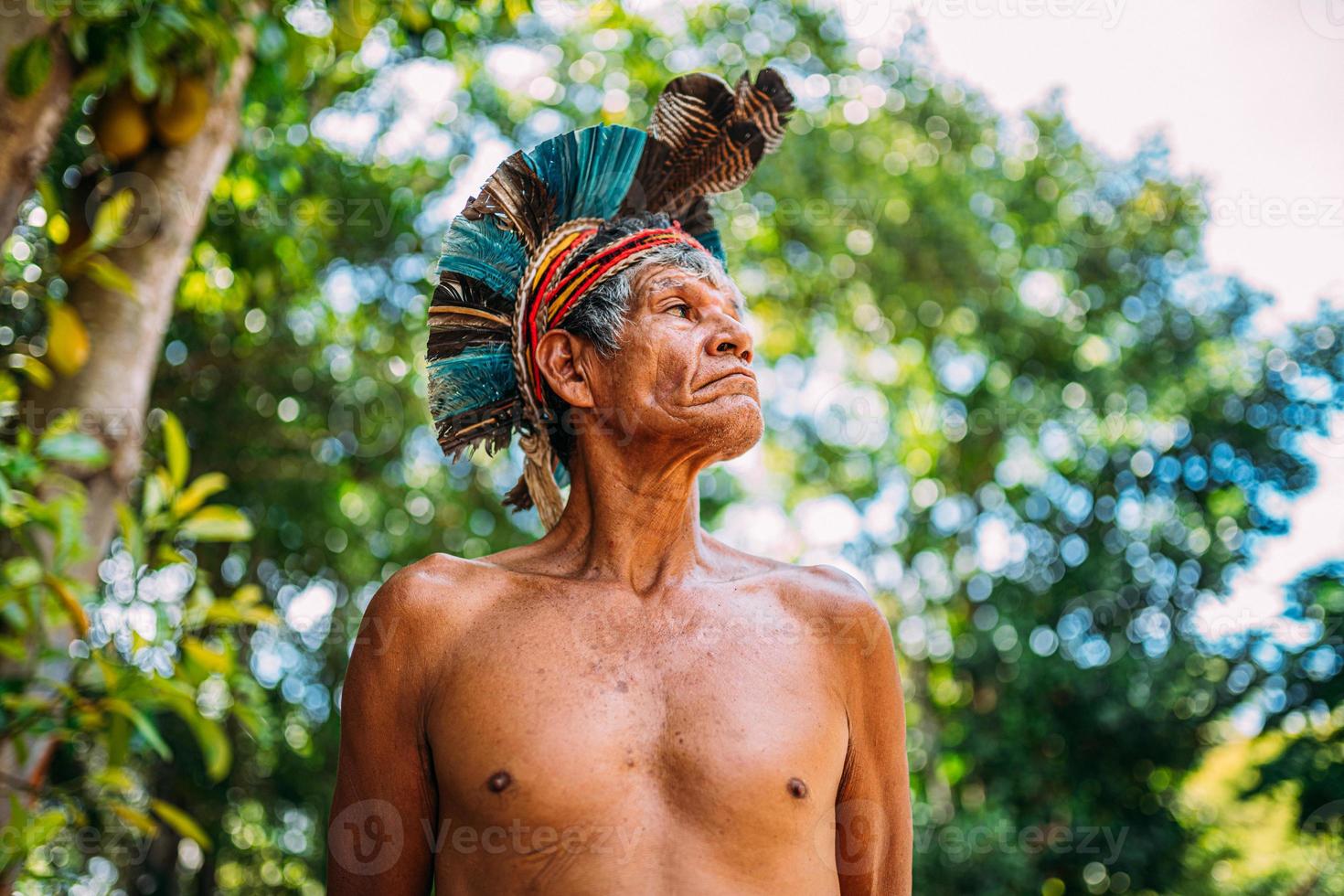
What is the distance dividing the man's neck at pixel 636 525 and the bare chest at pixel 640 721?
4.9 inches

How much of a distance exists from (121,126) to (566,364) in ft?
6.65

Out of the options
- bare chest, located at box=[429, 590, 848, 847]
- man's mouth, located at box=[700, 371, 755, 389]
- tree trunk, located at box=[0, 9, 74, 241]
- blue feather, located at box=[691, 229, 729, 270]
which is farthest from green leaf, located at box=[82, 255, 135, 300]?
man's mouth, located at box=[700, 371, 755, 389]

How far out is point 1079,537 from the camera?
9078mm

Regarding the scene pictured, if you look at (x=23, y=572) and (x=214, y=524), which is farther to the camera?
(x=214, y=524)

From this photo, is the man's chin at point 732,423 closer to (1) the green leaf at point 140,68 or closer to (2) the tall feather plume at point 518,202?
(2) the tall feather plume at point 518,202

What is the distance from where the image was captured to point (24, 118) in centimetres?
319

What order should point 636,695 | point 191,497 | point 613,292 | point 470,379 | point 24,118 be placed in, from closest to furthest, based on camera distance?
1. point 636,695
2. point 613,292
3. point 470,379
4. point 24,118
5. point 191,497

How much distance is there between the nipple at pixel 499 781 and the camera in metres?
2.16

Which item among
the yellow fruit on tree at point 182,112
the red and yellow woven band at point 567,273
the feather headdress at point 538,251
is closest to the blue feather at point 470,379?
the feather headdress at point 538,251

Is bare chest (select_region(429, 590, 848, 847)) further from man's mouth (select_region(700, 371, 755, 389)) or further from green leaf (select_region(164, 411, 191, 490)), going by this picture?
green leaf (select_region(164, 411, 191, 490))

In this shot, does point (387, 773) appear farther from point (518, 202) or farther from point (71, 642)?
point (71, 642)

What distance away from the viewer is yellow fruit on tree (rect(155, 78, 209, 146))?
391cm

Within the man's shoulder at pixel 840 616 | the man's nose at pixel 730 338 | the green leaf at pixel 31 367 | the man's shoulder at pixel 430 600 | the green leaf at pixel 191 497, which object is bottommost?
the green leaf at pixel 191 497

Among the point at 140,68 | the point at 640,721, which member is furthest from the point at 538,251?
the point at 140,68
